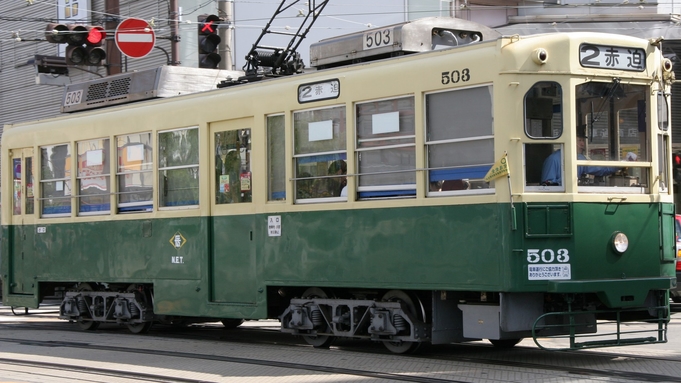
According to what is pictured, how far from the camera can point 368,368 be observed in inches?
399

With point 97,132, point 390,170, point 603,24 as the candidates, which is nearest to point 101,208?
point 97,132

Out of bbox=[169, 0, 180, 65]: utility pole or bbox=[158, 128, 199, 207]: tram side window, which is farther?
bbox=[169, 0, 180, 65]: utility pole

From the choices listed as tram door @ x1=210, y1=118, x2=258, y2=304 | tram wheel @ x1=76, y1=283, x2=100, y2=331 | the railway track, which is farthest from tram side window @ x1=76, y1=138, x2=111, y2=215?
tram door @ x1=210, y1=118, x2=258, y2=304

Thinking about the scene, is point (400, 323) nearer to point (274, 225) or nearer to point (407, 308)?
point (407, 308)

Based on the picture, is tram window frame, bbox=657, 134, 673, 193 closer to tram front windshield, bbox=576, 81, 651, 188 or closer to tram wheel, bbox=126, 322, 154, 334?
tram front windshield, bbox=576, 81, 651, 188

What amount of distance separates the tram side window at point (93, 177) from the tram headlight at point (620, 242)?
7150mm

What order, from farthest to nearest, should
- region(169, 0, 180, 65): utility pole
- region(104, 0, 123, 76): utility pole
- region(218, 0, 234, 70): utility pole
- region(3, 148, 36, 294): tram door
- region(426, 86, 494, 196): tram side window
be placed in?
region(104, 0, 123, 76): utility pole → region(169, 0, 180, 65): utility pole → region(218, 0, 234, 70): utility pole → region(3, 148, 36, 294): tram door → region(426, 86, 494, 196): tram side window

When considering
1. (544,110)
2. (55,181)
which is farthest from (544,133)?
(55,181)

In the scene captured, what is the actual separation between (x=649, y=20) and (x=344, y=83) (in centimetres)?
1508

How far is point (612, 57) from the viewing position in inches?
402

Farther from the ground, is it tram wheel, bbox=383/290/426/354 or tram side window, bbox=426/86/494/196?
tram side window, bbox=426/86/494/196

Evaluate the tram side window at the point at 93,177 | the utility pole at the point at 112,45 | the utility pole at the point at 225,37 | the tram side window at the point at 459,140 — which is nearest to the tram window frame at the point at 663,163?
the tram side window at the point at 459,140

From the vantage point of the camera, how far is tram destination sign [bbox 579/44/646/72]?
10.0 metres

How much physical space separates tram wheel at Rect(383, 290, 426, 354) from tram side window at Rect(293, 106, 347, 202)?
1.24 meters
